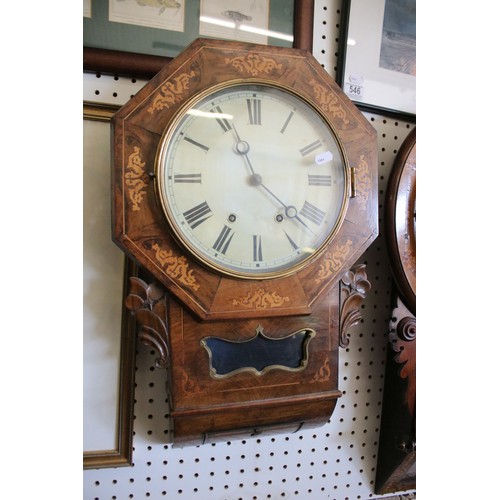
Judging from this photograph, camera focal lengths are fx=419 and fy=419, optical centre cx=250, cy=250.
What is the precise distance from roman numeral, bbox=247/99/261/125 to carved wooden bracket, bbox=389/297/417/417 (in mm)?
486

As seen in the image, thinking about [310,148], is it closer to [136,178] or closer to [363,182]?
[363,182]

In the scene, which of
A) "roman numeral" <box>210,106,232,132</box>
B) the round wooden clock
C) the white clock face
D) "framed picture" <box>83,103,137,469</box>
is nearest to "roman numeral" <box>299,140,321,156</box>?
the white clock face

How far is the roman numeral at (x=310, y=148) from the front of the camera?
720mm

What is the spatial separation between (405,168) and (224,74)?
1.41ft

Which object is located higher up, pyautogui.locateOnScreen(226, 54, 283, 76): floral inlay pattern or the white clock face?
pyautogui.locateOnScreen(226, 54, 283, 76): floral inlay pattern

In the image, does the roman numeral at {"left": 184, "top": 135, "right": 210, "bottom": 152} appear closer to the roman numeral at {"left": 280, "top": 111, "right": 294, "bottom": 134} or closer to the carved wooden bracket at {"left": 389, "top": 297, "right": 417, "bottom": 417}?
the roman numeral at {"left": 280, "top": 111, "right": 294, "bottom": 134}

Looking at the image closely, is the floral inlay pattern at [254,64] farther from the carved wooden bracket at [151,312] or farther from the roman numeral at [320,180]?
the carved wooden bracket at [151,312]

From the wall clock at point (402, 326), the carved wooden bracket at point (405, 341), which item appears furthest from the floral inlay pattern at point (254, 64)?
the carved wooden bracket at point (405, 341)

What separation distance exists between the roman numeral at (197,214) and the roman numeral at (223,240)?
1.4 inches

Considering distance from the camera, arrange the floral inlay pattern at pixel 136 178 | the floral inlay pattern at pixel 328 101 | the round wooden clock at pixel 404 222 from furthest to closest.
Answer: the round wooden clock at pixel 404 222
the floral inlay pattern at pixel 328 101
the floral inlay pattern at pixel 136 178

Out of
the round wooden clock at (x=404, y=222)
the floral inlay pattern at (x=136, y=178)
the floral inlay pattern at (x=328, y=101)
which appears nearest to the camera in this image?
the floral inlay pattern at (x=136, y=178)

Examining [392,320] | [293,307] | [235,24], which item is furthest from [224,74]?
[392,320]

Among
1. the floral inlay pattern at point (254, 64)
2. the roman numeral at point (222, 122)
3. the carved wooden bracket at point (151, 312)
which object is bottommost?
the carved wooden bracket at point (151, 312)

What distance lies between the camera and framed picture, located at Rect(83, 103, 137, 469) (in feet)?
2.50
